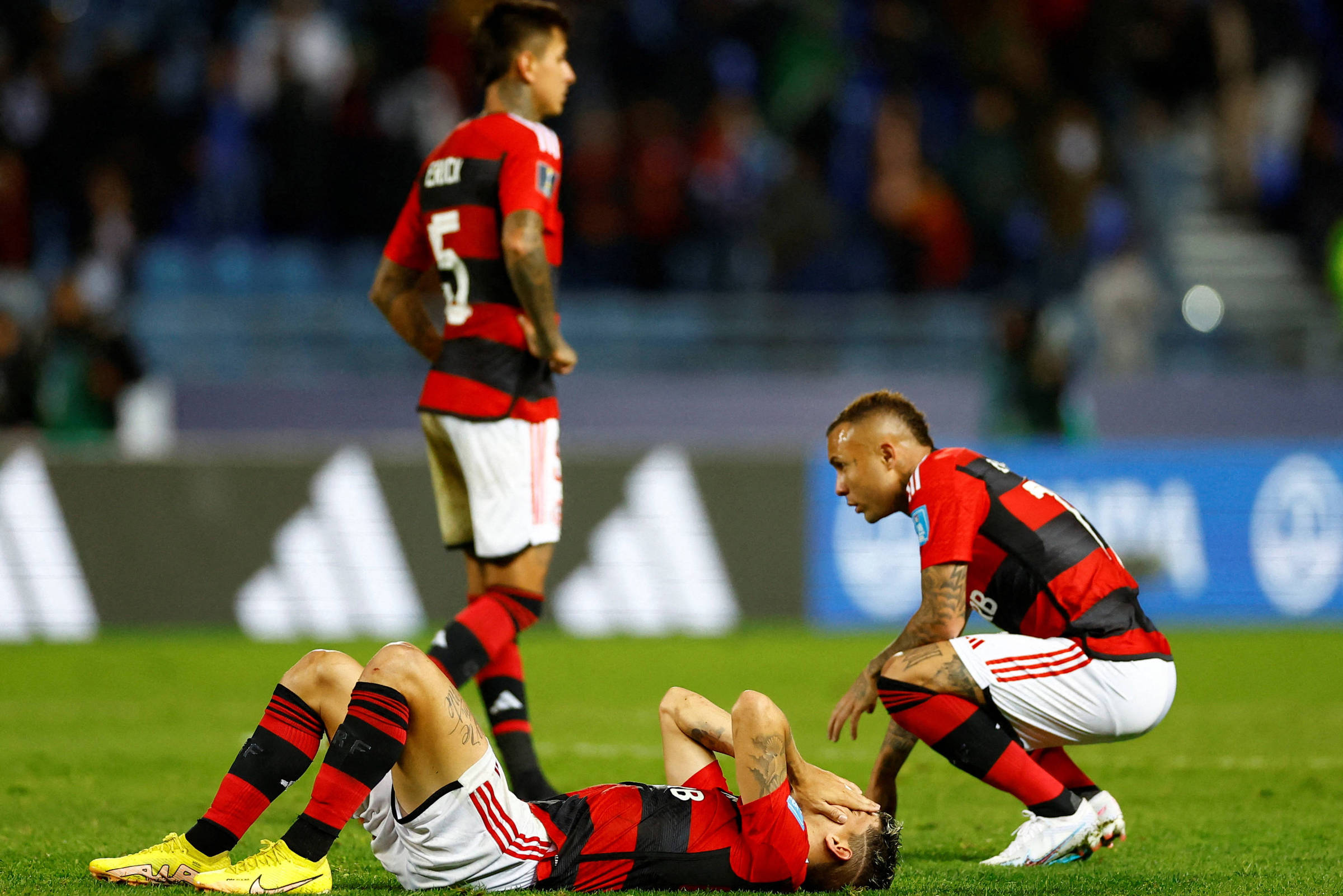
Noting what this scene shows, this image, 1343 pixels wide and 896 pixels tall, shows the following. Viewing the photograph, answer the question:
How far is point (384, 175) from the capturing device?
46.6ft

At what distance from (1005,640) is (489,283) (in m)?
2.16

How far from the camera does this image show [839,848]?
429 centimetres


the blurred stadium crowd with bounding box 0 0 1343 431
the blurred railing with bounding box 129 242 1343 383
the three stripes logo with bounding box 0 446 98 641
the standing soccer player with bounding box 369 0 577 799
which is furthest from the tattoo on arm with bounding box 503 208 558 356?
the blurred railing with bounding box 129 242 1343 383

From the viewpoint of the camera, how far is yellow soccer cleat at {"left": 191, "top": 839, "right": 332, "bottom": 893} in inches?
160

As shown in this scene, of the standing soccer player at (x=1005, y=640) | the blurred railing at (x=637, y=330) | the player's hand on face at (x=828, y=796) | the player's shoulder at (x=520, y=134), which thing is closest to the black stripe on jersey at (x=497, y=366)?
the player's shoulder at (x=520, y=134)

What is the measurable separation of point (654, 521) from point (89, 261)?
548 cm

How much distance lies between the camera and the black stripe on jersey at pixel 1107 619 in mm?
4930

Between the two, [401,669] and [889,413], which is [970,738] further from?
[401,669]

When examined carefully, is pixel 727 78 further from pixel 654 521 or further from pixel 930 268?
pixel 654 521

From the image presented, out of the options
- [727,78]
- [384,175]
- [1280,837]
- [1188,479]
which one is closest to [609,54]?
[727,78]

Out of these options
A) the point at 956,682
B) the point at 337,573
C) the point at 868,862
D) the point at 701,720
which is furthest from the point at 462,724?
the point at 337,573

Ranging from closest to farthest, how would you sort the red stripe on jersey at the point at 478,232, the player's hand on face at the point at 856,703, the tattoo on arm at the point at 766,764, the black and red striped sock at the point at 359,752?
the black and red striped sock at the point at 359,752, the tattoo on arm at the point at 766,764, the player's hand on face at the point at 856,703, the red stripe on jersey at the point at 478,232

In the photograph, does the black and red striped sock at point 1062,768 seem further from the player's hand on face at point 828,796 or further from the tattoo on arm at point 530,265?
the tattoo on arm at point 530,265

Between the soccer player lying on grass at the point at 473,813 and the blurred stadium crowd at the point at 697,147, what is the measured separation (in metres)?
8.79
